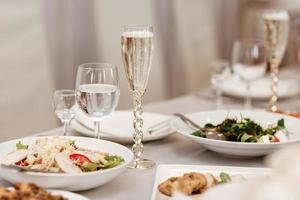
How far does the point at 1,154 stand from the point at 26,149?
5 cm

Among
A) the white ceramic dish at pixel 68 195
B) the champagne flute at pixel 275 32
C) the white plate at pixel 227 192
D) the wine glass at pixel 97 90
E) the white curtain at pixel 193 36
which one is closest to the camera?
the white plate at pixel 227 192

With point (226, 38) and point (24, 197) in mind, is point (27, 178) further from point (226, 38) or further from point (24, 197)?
point (226, 38)

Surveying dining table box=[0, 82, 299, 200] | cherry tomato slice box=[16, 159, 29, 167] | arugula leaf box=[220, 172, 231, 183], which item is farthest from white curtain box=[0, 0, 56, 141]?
arugula leaf box=[220, 172, 231, 183]

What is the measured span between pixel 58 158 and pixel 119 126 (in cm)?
48

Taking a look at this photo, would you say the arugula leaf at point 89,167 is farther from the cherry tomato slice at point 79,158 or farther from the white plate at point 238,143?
the white plate at point 238,143

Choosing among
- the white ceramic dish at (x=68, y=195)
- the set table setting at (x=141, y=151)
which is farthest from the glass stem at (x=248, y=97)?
the white ceramic dish at (x=68, y=195)

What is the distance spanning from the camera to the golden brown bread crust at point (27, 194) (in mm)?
946

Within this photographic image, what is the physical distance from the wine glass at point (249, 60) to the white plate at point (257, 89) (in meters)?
0.08

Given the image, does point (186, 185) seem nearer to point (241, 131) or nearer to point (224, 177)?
point (224, 177)

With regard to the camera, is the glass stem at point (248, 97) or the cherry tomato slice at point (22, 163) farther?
the glass stem at point (248, 97)

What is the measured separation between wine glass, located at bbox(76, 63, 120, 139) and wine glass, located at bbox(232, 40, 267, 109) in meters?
0.75

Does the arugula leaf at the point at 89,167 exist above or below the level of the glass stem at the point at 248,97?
above

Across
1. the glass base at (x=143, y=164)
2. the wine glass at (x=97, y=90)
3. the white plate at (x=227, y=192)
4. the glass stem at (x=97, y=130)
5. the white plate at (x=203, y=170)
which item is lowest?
the glass base at (x=143, y=164)

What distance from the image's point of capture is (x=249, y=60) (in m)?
1.99
